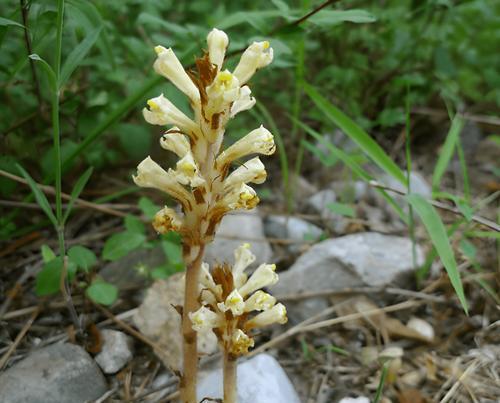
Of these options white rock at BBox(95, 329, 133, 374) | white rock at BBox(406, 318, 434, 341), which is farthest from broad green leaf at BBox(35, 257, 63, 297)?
white rock at BBox(406, 318, 434, 341)

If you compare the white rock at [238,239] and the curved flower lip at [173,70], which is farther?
the white rock at [238,239]

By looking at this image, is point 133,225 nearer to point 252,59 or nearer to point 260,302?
point 260,302

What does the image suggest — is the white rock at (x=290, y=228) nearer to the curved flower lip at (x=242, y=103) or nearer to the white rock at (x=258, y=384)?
the white rock at (x=258, y=384)

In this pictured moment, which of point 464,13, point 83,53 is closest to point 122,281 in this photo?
point 83,53

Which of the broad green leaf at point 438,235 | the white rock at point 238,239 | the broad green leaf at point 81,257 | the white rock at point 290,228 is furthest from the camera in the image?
the white rock at point 290,228

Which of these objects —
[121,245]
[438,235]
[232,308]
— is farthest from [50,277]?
[438,235]

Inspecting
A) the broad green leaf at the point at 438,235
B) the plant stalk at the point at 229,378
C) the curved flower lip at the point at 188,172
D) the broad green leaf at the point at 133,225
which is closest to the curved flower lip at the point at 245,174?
the curved flower lip at the point at 188,172
